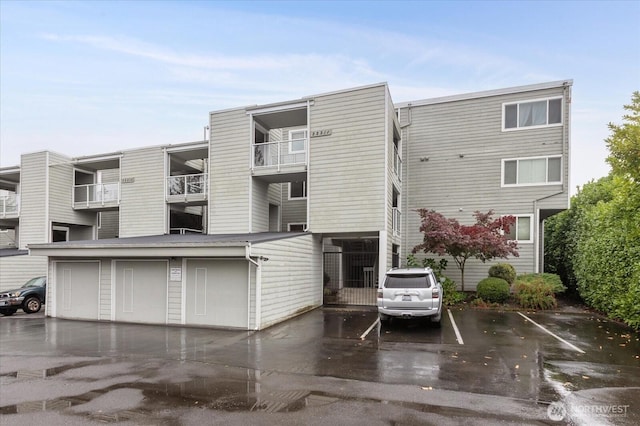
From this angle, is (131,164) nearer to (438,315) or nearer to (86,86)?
(86,86)

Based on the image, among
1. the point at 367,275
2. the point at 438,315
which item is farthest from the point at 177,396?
the point at 367,275

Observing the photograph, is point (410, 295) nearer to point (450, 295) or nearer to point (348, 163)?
point (450, 295)

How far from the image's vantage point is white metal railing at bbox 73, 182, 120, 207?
2120cm

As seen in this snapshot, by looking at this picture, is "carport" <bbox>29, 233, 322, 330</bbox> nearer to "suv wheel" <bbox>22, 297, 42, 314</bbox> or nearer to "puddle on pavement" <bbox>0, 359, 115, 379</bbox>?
"suv wheel" <bbox>22, 297, 42, 314</bbox>

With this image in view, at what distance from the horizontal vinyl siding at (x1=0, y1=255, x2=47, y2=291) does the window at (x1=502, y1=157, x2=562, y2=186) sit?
25.4 m

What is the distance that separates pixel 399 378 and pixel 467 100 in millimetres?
16156

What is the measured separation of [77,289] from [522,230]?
63.6ft

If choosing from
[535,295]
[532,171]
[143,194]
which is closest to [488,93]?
[532,171]

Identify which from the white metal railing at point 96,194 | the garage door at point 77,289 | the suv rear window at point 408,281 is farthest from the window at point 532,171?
the white metal railing at point 96,194

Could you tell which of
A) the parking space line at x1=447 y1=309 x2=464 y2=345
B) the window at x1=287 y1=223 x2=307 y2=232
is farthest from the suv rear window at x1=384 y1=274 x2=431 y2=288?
the window at x1=287 y1=223 x2=307 y2=232

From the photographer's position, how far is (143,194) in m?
19.9

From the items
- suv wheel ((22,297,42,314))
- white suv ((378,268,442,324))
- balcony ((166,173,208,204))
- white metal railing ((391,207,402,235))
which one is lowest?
suv wheel ((22,297,42,314))

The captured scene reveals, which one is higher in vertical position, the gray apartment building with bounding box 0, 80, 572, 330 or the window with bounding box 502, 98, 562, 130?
the window with bounding box 502, 98, 562, 130

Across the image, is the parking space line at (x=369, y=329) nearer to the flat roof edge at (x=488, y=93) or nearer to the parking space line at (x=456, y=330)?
the parking space line at (x=456, y=330)
